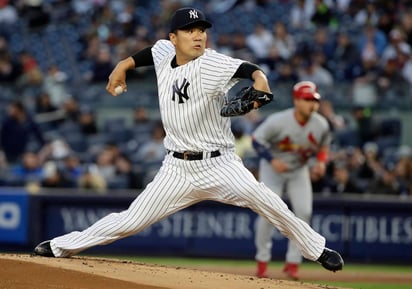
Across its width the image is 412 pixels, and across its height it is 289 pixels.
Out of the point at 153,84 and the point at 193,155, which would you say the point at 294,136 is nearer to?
the point at 193,155

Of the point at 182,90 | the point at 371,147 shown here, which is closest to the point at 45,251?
the point at 182,90

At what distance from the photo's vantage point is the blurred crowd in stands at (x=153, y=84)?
15867mm

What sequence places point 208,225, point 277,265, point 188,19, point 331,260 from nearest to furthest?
point 188,19, point 331,260, point 277,265, point 208,225

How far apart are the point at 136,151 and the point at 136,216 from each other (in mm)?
9027

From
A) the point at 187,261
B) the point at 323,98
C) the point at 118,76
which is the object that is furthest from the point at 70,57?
the point at 118,76

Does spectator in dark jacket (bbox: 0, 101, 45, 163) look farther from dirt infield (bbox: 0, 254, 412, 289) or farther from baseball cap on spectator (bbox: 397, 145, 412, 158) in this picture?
dirt infield (bbox: 0, 254, 412, 289)

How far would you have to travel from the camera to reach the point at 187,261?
14.0 metres

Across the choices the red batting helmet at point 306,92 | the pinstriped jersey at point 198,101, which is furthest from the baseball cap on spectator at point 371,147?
the pinstriped jersey at point 198,101

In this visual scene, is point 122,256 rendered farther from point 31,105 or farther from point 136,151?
point 31,105

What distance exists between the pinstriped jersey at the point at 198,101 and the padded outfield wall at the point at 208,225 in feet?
22.2

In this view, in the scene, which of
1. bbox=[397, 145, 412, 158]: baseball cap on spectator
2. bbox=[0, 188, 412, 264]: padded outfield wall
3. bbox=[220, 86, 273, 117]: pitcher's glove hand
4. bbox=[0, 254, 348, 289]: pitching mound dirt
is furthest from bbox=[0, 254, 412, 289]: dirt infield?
bbox=[397, 145, 412, 158]: baseball cap on spectator

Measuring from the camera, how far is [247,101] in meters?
7.21

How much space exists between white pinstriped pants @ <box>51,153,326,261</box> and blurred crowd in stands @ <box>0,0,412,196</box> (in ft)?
21.3

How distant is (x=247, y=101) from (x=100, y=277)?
1567 mm
